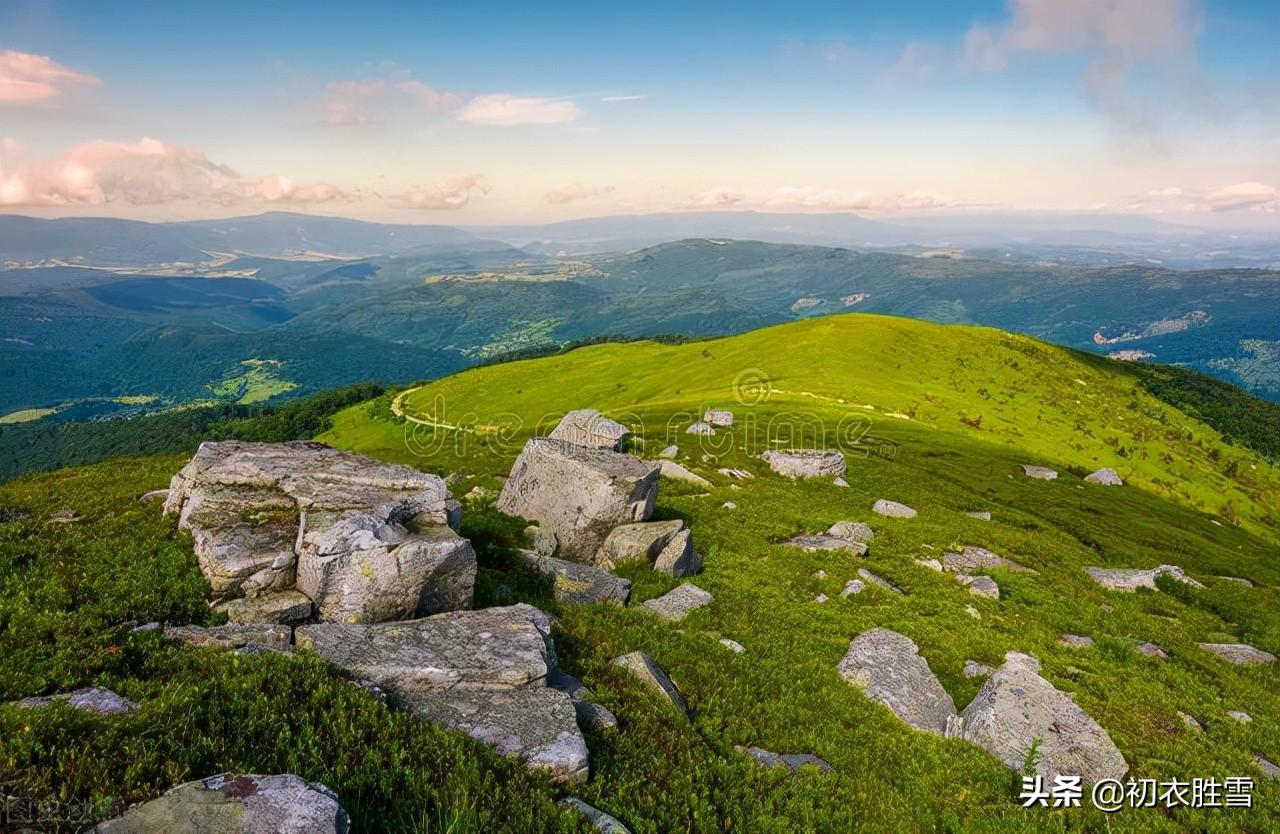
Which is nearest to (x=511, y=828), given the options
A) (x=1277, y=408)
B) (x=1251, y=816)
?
(x=1251, y=816)

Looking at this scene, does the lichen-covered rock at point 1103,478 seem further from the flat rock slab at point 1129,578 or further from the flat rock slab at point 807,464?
the flat rock slab at point 1129,578

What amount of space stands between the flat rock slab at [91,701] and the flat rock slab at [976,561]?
2822 centimetres

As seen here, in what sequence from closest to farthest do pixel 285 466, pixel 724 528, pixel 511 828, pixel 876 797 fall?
pixel 511 828 < pixel 876 797 < pixel 285 466 < pixel 724 528

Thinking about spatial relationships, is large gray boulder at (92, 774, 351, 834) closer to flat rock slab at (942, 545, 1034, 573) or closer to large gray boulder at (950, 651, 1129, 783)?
large gray boulder at (950, 651, 1129, 783)

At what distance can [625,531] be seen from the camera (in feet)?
78.4

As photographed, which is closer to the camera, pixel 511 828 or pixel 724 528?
pixel 511 828

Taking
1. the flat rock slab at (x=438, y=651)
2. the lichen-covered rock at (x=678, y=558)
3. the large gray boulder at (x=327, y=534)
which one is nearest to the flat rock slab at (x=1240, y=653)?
the lichen-covered rock at (x=678, y=558)

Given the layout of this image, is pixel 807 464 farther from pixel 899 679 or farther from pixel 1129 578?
pixel 899 679

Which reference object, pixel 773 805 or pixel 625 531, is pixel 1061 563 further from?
pixel 773 805

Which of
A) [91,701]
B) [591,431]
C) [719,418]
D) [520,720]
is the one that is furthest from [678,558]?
[719,418]

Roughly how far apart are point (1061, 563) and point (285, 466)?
3556cm

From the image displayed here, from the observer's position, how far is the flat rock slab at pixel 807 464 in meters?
44.2

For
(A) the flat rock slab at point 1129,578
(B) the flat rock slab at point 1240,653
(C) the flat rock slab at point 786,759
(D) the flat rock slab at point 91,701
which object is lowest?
(A) the flat rock slab at point 1129,578

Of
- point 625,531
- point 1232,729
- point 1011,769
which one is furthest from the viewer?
point 625,531
